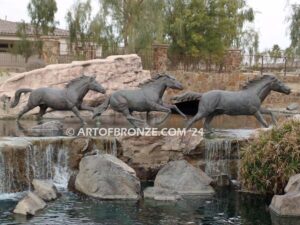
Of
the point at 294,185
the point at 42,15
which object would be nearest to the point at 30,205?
the point at 294,185

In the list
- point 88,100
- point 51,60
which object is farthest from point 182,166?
point 51,60

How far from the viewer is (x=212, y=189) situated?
1196 cm

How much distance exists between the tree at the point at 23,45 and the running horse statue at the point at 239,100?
21182 millimetres

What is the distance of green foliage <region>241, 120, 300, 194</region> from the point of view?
11.1 meters

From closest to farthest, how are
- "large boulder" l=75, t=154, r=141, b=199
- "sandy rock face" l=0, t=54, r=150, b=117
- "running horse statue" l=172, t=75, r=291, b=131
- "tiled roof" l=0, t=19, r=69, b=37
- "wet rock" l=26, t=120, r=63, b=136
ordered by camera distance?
"large boulder" l=75, t=154, r=141, b=199 < "running horse statue" l=172, t=75, r=291, b=131 < "wet rock" l=26, t=120, r=63, b=136 < "sandy rock face" l=0, t=54, r=150, b=117 < "tiled roof" l=0, t=19, r=69, b=37

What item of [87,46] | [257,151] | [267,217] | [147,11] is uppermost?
[147,11]

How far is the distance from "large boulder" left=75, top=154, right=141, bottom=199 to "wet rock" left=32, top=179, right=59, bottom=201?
59 centimetres

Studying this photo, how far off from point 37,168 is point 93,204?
92.9 inches

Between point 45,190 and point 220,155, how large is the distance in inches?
172

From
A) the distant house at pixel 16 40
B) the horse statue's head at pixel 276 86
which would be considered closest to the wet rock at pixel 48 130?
the horse statue's head at pixel 276 86

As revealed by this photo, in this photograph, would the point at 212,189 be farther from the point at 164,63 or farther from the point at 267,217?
the point at 164,63

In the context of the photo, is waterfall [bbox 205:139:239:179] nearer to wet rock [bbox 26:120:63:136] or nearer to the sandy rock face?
wet rock [bbox 26:120:63:136]

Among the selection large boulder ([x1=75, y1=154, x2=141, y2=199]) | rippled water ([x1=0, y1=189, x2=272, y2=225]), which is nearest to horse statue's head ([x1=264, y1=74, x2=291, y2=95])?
rippled water ([x1=0, y1=189, x2=272, y2=225])

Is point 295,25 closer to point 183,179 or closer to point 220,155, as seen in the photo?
point 220,155
